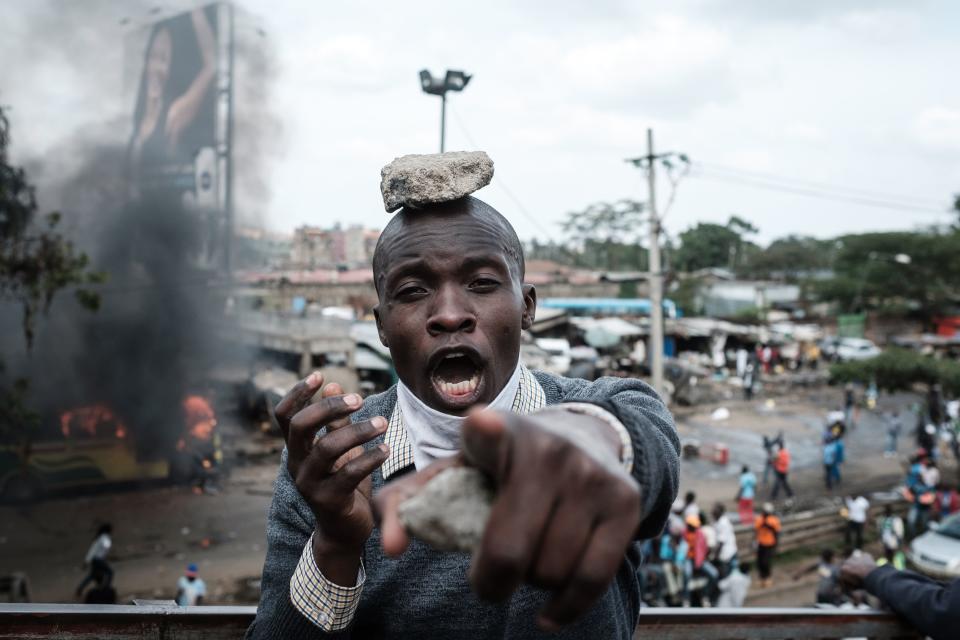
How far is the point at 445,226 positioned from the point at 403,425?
0.48 metres

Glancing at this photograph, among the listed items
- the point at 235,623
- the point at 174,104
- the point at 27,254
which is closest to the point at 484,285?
the point at 235,623

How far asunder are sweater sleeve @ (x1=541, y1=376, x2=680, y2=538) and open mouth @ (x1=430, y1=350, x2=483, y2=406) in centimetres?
28

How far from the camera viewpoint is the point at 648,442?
1141mm

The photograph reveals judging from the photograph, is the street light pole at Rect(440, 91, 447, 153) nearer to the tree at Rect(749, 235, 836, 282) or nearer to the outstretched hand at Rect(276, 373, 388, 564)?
the outstretched hand at Rect(276, 373, 388, 564)

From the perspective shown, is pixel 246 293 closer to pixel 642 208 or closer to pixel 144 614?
pixel 144 614

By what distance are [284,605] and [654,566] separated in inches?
330

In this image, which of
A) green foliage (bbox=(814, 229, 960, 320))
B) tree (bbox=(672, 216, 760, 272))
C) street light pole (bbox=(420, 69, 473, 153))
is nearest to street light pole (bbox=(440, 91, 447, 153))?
street light pole (bbox=(420, 69, 473, 153))

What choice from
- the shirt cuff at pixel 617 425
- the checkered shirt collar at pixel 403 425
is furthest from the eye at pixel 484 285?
the shirt cuff at pixel 617 425

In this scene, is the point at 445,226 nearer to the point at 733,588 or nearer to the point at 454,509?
the point at 454,509

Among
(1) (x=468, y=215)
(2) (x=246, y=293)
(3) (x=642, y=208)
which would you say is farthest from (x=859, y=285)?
(1) (x=468, y=215)

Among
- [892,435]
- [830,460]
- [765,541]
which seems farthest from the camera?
[892,435]

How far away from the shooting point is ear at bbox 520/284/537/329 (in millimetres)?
1839

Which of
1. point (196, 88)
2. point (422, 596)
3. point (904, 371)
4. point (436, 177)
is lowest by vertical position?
point (904, 371)

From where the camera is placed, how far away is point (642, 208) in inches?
1686
